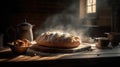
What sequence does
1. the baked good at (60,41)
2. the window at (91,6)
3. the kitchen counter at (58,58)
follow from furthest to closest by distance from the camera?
1. the window at (91,6)
2. the baked good at (60,41)
3. the kitchen counter at (58,58)

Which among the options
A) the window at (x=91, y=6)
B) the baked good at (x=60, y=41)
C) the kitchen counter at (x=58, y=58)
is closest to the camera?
the kitchen counter at (x=58, y=58)

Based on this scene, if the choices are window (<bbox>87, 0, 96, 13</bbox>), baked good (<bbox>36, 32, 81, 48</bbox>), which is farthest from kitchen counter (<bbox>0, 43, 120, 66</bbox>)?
window (<bbox>87, 0, 96, 13</bbox>)

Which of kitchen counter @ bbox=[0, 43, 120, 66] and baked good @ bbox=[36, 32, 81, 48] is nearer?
kitchen counter @ bbox=[0, 43, 120, 66]

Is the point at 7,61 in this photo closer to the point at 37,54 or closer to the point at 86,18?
the point at 37,54

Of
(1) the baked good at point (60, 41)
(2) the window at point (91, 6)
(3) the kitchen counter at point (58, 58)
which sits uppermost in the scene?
(2) the window at point (91, 6)

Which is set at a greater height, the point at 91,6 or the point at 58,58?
the point at 91,6

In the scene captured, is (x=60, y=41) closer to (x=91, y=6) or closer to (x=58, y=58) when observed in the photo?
(x=58, y=58)

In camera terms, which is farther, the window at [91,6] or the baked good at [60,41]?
the window at [91,6]

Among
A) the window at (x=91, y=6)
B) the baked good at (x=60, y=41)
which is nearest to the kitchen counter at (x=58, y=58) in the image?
the baked good at (x=60, y=41)

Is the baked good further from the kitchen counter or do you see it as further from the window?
the window

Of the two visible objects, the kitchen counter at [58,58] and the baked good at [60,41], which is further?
the baked good at [60,41]

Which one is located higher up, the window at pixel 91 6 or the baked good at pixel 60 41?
the window at pixel 91 6

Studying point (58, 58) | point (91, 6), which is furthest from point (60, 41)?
point (91, 6)

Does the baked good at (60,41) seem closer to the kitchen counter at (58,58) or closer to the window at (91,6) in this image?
the kitchen counter at (58,58)
